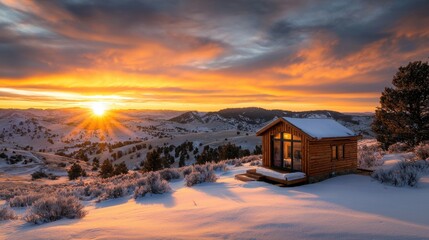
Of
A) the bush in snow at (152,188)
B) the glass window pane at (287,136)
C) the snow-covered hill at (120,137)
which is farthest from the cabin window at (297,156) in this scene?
the snow-covered hill at (120,137)

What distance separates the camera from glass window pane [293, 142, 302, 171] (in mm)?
14022

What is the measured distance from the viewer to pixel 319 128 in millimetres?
14688

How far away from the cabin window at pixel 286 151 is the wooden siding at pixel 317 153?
29 cm

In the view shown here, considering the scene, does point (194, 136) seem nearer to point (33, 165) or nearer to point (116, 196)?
point (33, 165)

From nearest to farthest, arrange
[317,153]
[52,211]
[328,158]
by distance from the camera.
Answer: [52,211]
[317,153]
[328,158]

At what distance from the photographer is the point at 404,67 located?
70.0 ft

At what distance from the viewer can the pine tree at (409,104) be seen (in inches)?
794

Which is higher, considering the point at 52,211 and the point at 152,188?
the point at 52,211

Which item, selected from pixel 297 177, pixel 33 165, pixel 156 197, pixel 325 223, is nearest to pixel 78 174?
pixel 33 165

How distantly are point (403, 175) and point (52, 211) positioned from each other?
12.6 metres

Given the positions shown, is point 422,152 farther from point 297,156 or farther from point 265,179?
point 265,179

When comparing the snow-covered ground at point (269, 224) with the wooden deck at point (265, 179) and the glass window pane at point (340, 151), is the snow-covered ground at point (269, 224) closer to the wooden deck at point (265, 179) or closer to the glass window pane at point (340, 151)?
the wooden deck at point (265, 179)

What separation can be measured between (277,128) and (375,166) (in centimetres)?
663

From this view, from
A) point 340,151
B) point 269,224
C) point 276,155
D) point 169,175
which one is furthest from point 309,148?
point 269,224
